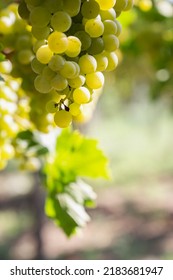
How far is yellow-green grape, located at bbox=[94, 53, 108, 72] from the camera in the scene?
21.5 inches

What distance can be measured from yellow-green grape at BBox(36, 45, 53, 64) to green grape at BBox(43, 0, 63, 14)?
41 mm

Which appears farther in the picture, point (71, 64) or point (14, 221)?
point (14, 221)

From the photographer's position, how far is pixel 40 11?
52cm

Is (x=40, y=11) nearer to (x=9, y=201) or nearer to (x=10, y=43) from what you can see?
(x=10, y=43)

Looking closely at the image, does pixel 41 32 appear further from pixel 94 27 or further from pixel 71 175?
pixel 71 175

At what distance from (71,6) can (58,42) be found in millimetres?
42

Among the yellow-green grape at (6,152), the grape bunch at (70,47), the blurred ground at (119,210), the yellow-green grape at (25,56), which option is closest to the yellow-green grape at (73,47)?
the grape bunch at (70,47)

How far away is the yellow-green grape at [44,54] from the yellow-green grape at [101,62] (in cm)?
6

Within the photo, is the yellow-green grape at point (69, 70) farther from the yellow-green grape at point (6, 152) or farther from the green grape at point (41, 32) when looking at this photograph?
the yellow-green grape at point (6, 152)

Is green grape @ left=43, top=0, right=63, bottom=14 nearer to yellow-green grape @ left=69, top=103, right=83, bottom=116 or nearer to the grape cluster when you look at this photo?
yellow-green grape @ left=69, top=103, right=83, bottom=116

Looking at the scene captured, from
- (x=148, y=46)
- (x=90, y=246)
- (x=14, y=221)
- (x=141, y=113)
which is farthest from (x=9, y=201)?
(x=148, y=46)

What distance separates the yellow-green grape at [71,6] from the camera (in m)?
0.51

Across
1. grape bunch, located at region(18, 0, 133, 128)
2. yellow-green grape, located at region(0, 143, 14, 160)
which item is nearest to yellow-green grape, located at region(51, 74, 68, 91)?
grape bunch, located at region(18, 0, 133, 128)

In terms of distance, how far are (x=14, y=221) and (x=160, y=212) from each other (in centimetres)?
214
